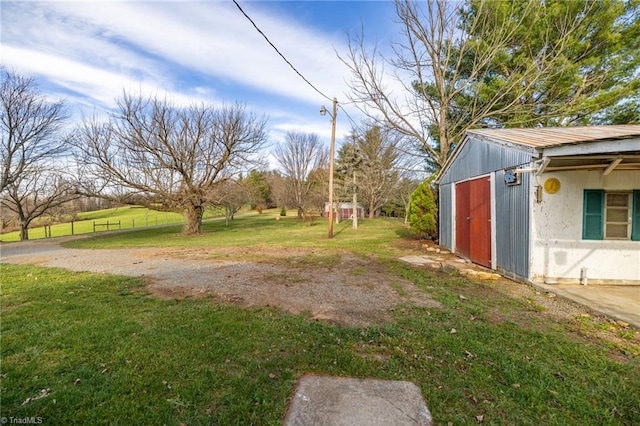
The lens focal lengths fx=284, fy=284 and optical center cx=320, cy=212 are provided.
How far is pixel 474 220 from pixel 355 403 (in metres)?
6.82

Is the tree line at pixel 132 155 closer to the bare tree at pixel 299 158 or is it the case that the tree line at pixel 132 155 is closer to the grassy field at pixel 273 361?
the bare tree at pixel 299 158

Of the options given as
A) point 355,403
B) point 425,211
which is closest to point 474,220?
point 425,211

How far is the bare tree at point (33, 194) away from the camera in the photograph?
53.8 ft

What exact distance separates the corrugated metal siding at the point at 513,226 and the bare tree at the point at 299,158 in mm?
21778

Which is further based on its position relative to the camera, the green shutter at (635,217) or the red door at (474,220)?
the red door at (474,220)

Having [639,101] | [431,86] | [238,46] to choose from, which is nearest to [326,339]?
[238,46]

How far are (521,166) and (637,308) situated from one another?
9.19 feet

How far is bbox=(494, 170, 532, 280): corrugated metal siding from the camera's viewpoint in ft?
18.1

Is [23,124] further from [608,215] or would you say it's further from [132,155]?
[608,215]

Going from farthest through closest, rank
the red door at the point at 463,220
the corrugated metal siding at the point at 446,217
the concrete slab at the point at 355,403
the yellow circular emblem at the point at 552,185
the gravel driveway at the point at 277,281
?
the corrugated metal siding at the point at 446,217
the red door at the point at 463,220
the yellow circular emblem at the point at 552,185
the gravel driveway at the point at 277,281
the concrete slab at the point at 355,403

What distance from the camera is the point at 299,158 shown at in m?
28.0

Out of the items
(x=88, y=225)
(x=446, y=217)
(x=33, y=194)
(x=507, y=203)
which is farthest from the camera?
(x=88, y=225)

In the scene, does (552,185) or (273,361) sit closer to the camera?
(273,361)

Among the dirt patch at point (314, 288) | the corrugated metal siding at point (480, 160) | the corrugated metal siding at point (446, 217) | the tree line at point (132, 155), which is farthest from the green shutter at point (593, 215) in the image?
the tree line at point (132, 155)
